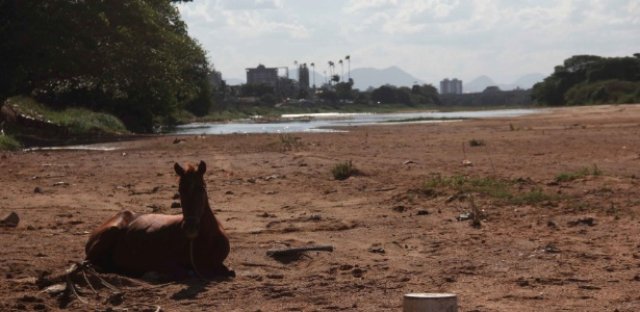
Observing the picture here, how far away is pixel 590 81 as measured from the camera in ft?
334

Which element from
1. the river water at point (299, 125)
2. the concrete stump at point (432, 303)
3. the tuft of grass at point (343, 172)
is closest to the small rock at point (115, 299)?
the concrete stump at point (432, 303)

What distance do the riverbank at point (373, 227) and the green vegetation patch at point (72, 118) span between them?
17.9 m

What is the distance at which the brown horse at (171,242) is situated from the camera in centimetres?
771

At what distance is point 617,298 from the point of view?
6910 millimetres

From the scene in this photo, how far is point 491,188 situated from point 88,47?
23.6m

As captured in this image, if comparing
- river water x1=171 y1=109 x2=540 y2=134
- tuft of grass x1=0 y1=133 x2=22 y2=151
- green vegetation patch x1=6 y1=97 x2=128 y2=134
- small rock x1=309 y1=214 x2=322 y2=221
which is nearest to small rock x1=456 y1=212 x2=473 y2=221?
small rock x1=309 y1=214 x2=322 y2=221

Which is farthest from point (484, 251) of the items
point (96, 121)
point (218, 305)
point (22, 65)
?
point (96, 121)

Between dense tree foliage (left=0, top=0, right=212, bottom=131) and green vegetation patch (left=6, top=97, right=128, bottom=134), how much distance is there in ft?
4.87

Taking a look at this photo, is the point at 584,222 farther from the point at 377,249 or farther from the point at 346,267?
the point at 346,267

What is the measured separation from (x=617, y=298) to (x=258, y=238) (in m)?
4.50

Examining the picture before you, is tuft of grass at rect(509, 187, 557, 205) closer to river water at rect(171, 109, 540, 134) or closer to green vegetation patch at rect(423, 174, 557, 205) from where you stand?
green vegetation patch at rect(423, 174, 557, 205)

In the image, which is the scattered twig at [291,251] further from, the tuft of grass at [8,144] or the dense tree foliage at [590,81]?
the dense tree foliage at [590,81]

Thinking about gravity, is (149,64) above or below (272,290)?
above

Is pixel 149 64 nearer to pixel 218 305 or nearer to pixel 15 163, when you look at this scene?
pixel 15 163
